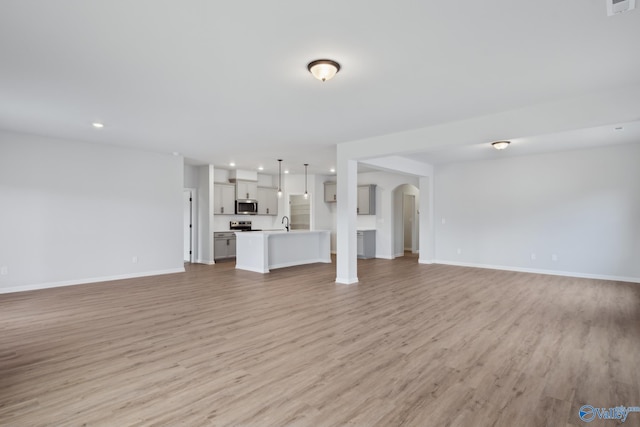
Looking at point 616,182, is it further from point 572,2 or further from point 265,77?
point 265,77

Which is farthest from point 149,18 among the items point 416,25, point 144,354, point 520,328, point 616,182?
point 616,182

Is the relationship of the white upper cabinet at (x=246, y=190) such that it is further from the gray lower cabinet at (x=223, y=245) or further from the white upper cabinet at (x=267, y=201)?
the gray lower cabinet at (x=223, y=245)

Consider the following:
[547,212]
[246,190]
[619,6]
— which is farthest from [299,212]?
[619,6]

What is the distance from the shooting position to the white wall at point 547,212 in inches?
259

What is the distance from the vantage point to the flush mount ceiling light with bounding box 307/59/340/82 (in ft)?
10.0

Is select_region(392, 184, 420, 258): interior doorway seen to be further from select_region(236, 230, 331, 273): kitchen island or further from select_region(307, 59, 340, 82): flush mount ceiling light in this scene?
select_region(307, 59, 340, 82): flush mount ceiling light

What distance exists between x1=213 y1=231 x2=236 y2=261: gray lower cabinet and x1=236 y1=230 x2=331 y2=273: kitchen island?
1.39 meters

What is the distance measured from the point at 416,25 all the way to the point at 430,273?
233 inches

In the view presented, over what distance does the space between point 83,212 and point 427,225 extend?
26.0 feet

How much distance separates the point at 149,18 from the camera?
2.39m

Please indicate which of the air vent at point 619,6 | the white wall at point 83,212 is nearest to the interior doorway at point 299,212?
the white wall at point 83,212

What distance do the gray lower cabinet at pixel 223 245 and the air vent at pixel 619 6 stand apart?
29.6 ft

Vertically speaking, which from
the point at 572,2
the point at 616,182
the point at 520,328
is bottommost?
the point at 520,328

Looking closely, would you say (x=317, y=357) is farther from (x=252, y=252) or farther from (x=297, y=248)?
(x=297, y=248)
